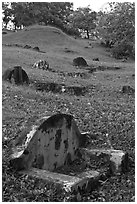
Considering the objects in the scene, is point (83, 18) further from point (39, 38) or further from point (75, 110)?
point (75, 110)

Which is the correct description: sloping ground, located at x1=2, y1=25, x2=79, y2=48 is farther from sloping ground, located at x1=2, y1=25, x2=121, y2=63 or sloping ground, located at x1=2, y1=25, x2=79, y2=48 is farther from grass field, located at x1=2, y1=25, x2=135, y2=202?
grass field, located at x1=2, y1=25, x2=135, y2=202

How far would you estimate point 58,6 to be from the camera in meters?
60.9

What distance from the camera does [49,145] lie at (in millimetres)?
8719

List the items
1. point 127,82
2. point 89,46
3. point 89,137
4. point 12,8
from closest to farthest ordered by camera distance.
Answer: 1. point 89,137
2. point 127,82
3. point 89,46
4. point 12,8

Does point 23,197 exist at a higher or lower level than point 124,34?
lower

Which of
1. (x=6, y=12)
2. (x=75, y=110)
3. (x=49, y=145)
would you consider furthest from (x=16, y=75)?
(x=6, y=12)

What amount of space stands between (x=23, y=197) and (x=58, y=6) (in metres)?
56.2

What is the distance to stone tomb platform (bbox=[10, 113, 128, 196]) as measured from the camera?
799 centimetres

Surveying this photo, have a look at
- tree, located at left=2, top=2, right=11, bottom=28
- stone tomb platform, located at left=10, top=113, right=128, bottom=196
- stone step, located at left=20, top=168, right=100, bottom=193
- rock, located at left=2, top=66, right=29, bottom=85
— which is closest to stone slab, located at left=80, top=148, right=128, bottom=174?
stone tomb platform, located at left=10, top=113, right=128, bottom=196

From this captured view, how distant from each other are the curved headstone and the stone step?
0.93 feet

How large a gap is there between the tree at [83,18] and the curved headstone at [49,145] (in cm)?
5448

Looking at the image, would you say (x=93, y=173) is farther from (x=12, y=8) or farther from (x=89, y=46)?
(x=12, y=8)

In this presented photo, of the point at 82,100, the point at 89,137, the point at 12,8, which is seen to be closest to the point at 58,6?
the point at 12,8

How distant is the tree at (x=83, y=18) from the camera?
62.3 m
